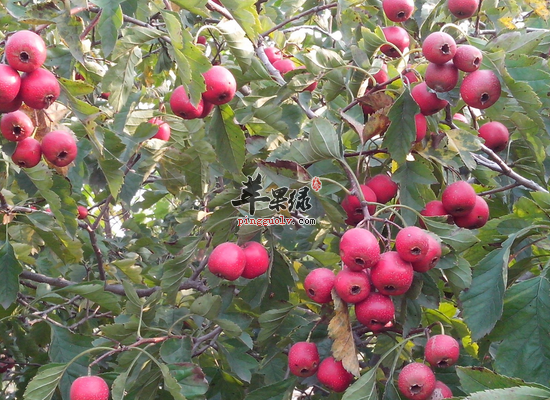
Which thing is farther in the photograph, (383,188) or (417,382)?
(383,188)

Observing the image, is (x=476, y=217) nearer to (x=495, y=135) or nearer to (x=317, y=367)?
(x=495, y=135)

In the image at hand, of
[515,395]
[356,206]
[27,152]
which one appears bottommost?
[356,206]

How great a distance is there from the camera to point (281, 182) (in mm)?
2299

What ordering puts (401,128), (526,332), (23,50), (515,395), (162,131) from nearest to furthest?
(515,395) → (526,332) → (23,50) → (401,128) → (162,131)

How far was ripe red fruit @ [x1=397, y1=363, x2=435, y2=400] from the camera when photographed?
198 centimetres

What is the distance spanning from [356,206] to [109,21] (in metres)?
1.25

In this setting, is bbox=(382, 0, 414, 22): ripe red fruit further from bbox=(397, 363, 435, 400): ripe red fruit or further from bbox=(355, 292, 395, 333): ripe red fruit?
bbox=(397, 363, 435, 400): ripe red fruit

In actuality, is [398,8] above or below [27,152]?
above

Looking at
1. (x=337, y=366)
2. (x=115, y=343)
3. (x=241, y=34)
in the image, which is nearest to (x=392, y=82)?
(x=241, y=34)

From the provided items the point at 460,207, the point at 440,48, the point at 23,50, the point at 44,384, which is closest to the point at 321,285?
the point at 460,207

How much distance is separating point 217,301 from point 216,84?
988mm

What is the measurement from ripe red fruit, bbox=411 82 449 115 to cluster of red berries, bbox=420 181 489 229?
0.32 m

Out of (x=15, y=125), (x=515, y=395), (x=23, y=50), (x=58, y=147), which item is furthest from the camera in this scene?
(x=58, y=147)

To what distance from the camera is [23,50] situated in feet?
7.08
